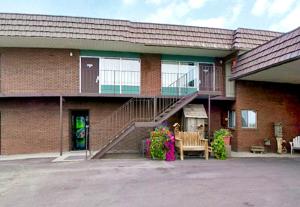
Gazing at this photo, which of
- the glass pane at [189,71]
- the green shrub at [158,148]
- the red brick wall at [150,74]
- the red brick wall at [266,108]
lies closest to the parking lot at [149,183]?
the green shrub at [158,148]

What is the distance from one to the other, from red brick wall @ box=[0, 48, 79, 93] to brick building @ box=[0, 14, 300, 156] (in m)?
0.05

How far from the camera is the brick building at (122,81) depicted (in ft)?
37.8

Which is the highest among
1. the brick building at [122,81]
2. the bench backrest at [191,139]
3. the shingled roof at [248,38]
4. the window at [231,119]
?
the shingled roof at [248,38]

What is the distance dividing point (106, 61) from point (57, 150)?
5200mm

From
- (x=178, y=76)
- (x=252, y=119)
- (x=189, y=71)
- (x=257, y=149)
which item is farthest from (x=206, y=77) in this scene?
(x=257, y=149)

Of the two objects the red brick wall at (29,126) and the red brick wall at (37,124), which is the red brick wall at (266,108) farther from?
the red brick wall at (29,126)

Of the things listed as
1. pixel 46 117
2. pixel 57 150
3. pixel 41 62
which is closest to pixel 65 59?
pixel 41 62

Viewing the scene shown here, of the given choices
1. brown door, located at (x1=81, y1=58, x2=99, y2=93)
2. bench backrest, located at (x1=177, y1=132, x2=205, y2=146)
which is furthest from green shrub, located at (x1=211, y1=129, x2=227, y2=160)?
brown door, located at (x1=81, y1=58, x2=99, y2=93)

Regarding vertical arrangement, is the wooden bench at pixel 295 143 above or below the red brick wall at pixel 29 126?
below

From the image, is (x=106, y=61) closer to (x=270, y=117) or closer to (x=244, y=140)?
(x=244, y=140)

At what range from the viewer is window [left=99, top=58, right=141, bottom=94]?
1296cm

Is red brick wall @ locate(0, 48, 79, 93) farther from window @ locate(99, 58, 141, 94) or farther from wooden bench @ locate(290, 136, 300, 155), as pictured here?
wooden bench @ locate(290, 136, 300, 155)

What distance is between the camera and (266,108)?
44.6 feet

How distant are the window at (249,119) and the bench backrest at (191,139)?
→ 3.35 meters
